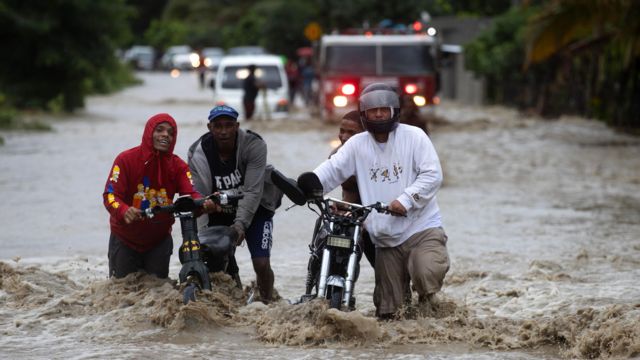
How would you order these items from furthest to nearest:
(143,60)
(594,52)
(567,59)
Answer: (143,60), (567,59), (594,52)

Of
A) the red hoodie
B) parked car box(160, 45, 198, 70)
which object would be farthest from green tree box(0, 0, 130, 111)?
parked car box(160, 45, 198, 70)

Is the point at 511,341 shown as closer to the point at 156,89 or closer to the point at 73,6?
the point at 73,6

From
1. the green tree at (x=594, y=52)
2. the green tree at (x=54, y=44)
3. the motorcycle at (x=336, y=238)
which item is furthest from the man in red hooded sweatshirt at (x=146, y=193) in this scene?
the green tree at (x=54, y=44)

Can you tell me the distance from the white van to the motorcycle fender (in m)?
22.9

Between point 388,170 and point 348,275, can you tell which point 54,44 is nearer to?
point 388,170

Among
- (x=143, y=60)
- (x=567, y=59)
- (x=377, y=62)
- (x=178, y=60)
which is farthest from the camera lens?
(x=143, y=60)

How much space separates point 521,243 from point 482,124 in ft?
58.0

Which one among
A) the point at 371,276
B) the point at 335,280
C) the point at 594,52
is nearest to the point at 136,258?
the point at 335,280

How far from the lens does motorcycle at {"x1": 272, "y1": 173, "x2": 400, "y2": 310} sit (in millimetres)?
7359

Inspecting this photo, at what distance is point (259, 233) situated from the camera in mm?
8719

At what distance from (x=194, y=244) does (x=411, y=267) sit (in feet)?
4.40

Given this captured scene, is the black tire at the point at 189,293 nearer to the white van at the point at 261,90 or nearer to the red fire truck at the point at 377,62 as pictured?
the red fire truck at the point at 377,62

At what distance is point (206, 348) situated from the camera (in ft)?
25.0

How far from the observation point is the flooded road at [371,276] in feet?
25.0
